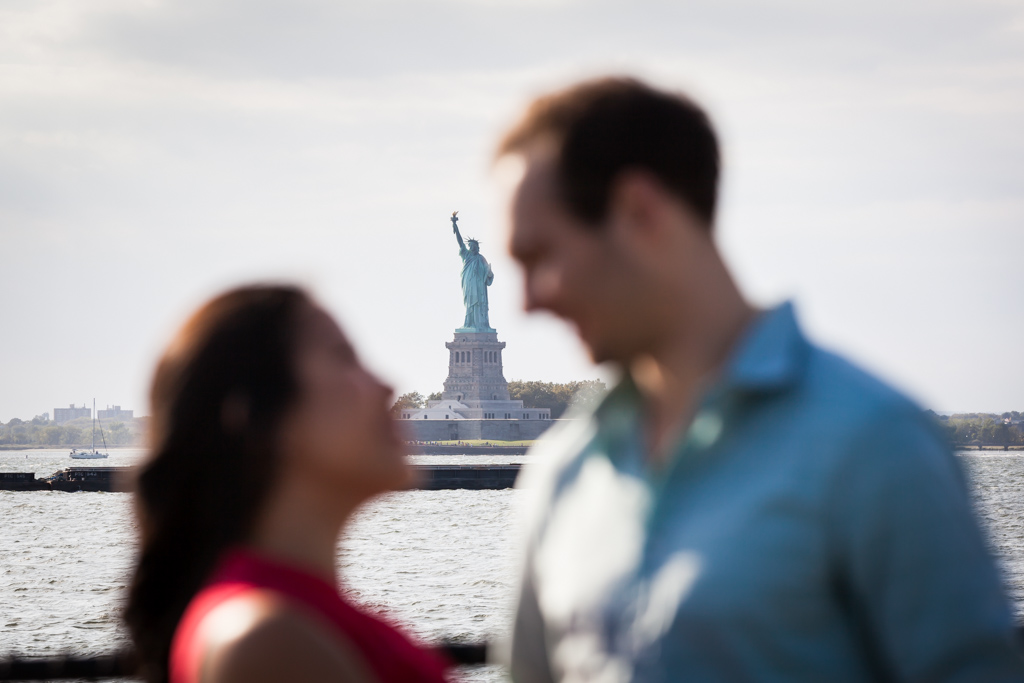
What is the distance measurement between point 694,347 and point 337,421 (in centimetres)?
61

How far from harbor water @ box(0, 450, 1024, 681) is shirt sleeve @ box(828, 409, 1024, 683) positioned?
18.9 feet

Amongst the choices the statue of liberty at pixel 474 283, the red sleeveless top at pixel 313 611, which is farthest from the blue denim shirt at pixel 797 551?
the statue of liberty at pixel 474 283

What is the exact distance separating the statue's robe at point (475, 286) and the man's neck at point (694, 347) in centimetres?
8383

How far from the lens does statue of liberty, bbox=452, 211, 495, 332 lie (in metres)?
85.6

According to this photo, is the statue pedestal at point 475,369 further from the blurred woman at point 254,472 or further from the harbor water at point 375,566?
the blurred woman at point 254,472

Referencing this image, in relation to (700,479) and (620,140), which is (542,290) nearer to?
(620,140)

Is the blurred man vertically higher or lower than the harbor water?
higher

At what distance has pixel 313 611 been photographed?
1629 millimetres


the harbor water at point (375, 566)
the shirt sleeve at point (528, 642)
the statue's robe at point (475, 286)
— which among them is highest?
the statue's robe at point (475, 286)

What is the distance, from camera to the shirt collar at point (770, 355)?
1699 millimetres

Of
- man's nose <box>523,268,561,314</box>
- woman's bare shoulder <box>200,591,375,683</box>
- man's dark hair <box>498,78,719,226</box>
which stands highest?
man's dark hair <box>498,78,719,226</box>

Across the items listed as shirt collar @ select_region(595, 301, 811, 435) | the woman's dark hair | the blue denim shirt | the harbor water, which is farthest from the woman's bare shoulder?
the harbor water

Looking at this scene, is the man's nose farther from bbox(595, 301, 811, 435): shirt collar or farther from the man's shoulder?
the man's shoulder

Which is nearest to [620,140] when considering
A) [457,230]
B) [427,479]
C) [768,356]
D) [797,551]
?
[768,356]
